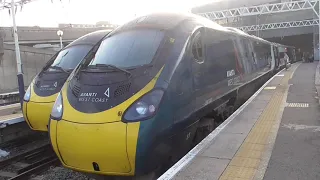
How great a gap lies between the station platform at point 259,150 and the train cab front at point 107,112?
0.74 meters

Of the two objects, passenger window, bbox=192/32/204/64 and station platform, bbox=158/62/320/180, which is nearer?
station platform, bbox=158/62/320/180

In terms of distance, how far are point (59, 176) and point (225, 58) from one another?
14.4 feet

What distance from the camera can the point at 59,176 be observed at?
650cm

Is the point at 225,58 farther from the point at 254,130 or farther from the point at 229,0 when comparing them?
the point at 229,0

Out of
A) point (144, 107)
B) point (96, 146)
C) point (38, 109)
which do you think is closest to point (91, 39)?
point (38, 109)

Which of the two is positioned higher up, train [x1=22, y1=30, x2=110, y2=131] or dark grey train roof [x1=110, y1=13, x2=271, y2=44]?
dark grey train roof [x1=110, y1=13, x2=271, y2=44]

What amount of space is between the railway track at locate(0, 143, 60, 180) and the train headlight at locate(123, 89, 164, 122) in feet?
11.2

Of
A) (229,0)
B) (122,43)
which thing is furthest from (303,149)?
(229,0)

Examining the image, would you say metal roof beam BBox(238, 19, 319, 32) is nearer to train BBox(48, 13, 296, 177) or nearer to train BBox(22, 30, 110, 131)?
train BBox(22, 30, 110, 131)

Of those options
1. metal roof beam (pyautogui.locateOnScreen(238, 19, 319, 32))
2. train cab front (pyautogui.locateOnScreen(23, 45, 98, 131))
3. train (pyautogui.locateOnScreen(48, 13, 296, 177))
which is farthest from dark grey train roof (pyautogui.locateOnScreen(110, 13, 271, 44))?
metal roof beam (pyautogui.locateOnScreen(238, 19, 319, 32))

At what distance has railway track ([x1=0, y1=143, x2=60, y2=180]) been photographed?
6.76m

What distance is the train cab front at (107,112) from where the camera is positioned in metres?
4.26

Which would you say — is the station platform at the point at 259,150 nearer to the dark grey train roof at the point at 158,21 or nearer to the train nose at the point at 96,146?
the train nose at the point at 96,146

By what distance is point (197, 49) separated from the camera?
5832 mm
